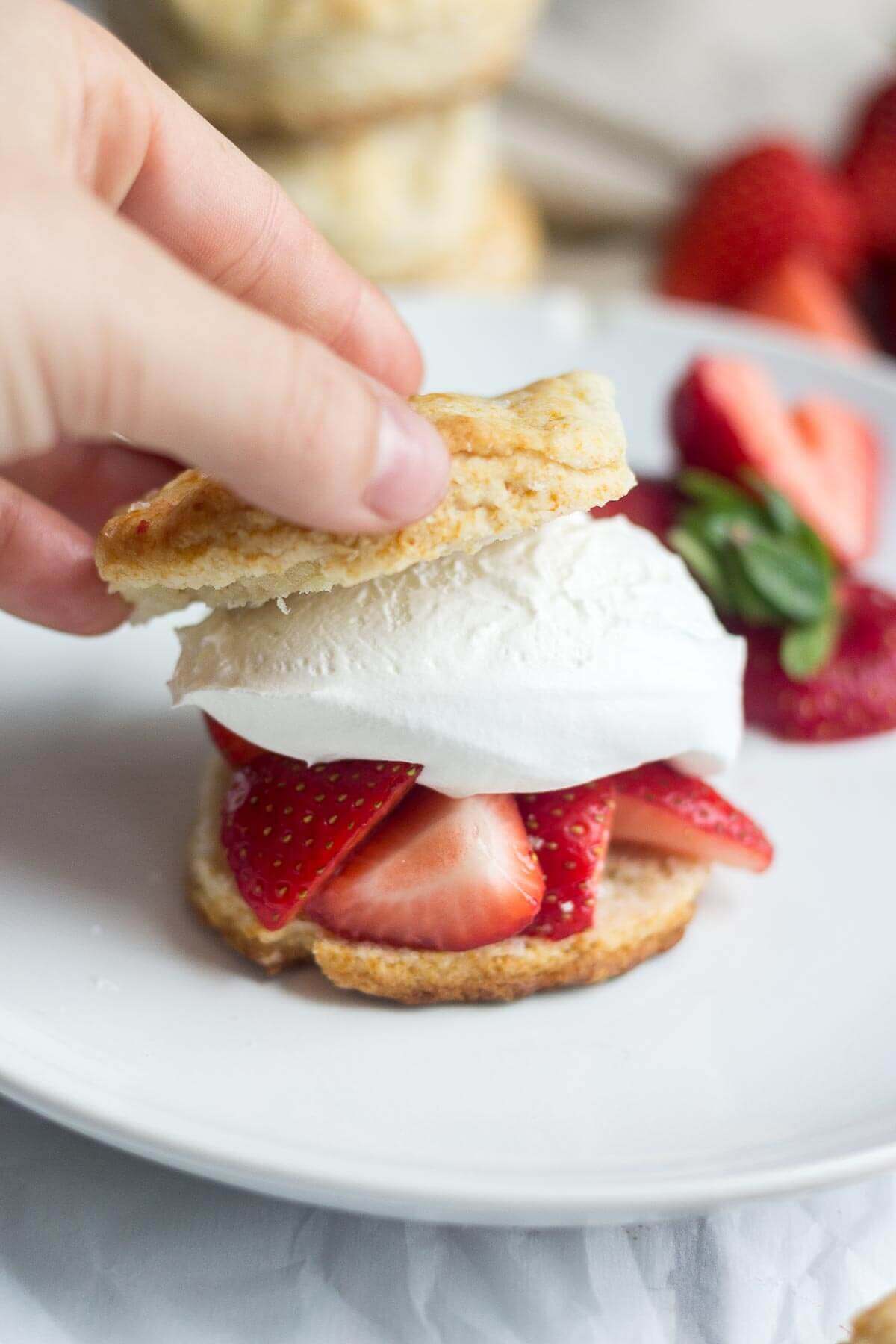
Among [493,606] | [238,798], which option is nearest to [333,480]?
[493,606]

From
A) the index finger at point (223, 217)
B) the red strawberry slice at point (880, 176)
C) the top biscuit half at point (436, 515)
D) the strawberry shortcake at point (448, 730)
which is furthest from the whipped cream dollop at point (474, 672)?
the red strawberry slice at point (880, 176)

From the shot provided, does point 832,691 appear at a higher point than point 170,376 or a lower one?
lower

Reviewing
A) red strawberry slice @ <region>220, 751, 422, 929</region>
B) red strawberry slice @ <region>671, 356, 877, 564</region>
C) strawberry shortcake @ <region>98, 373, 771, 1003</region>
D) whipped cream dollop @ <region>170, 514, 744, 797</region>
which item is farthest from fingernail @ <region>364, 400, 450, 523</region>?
red strawberry slice @ <region>671, 356, 877, 564</region>

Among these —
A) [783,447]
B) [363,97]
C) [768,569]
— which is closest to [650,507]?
[768,569]

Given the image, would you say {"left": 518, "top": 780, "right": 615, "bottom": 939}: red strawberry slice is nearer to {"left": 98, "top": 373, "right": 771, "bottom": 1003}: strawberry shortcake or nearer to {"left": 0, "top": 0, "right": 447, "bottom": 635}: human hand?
{"left": 98, "top": 373, "right": 771, "bottom": 1003}: strawberry shortcake

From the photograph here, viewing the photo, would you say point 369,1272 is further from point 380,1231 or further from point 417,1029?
point 417,1029

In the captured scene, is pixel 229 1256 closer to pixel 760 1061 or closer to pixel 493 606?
pixel 760 1061
